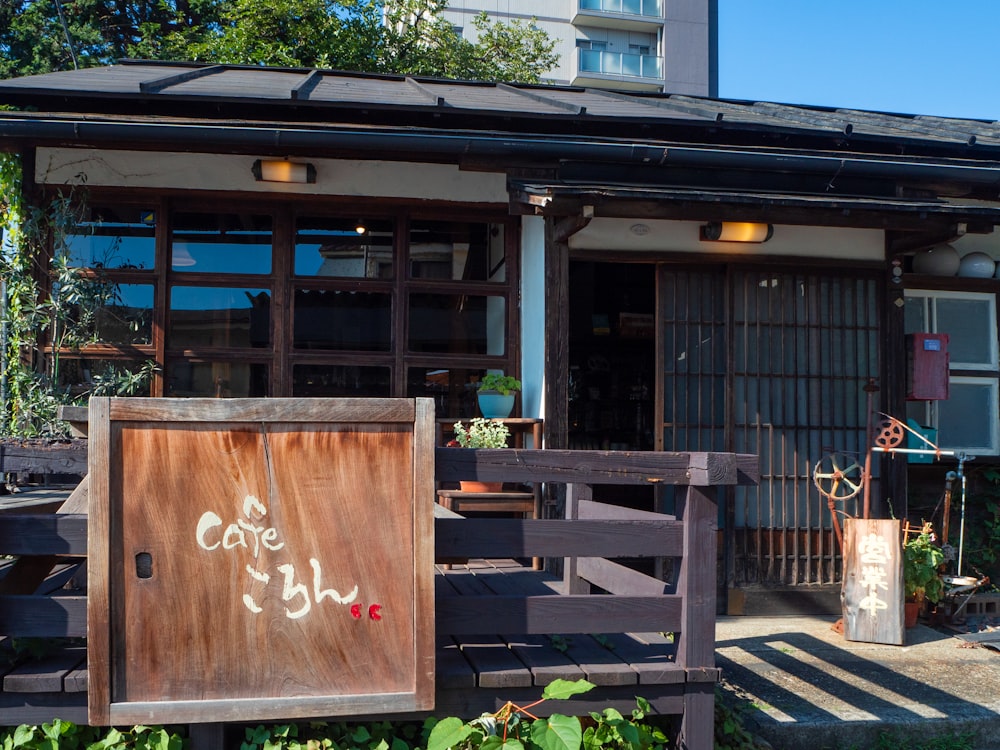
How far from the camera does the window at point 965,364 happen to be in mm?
7340

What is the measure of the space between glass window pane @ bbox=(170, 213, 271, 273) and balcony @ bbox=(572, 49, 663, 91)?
2858 cm

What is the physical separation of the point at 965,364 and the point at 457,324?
14.2ft

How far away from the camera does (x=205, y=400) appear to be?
3150mm

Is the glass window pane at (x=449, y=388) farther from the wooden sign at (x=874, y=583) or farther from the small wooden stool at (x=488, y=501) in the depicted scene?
the wooden sign at (x=874, y=583)

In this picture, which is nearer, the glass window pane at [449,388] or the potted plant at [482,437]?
the potted plant at [482,437]

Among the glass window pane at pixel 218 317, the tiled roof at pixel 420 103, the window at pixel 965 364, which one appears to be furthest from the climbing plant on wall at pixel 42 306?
the window at pixel 965 364

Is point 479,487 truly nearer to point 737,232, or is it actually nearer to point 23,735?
point 737,232

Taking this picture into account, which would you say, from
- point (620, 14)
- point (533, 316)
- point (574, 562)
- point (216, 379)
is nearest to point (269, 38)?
point (216, 379)

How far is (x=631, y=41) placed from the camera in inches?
1378

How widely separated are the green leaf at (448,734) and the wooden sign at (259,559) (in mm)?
Answer: 108

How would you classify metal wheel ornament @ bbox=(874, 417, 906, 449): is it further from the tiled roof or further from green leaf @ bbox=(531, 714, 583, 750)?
green leaf @ bbox=(531, 714, 583, 750)

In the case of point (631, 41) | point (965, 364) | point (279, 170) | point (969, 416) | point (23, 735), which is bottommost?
point (23, 735)

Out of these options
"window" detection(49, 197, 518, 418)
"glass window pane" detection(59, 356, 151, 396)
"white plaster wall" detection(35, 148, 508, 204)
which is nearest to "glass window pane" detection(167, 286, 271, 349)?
"window" detection(49, 197, 518, 418)

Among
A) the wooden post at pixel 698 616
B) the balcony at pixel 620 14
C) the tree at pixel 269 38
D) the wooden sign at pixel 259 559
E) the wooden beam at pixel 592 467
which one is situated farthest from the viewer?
the balcony at pixel 620 14
